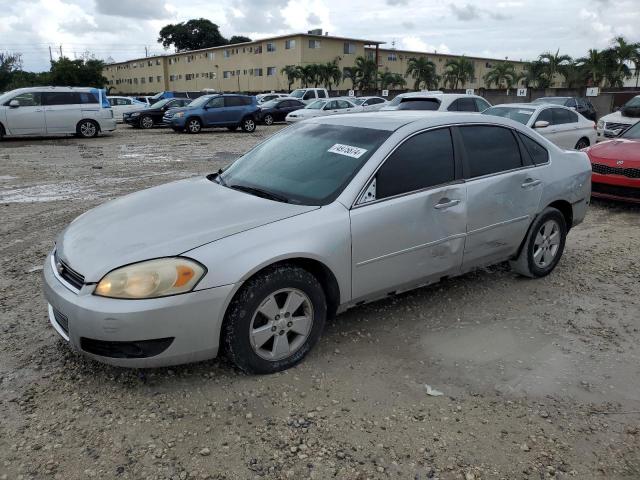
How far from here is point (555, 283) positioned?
492cm

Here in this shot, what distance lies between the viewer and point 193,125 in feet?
71.6

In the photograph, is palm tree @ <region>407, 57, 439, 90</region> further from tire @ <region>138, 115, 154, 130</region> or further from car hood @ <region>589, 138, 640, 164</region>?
car hood @ <region>589, 138, 640, 164</region>

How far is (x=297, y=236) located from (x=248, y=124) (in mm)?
20609

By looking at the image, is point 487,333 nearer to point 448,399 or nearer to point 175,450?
point 448,399

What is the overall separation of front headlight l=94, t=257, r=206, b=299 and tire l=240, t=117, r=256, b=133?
67.6 ft

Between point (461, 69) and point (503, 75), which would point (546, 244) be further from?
point (461, 69)

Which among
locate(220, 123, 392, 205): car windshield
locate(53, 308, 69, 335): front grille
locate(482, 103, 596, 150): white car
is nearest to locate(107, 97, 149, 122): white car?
locate(482, 103, 596, 150): white car

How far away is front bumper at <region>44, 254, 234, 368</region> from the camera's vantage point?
282cm

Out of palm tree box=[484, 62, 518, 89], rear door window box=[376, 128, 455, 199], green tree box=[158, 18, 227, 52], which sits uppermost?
green tree box=[158, 18, 227, 52]

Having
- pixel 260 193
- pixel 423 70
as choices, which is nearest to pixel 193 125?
pixel 260 193

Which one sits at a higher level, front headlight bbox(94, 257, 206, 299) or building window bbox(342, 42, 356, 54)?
building window bbox(342, 42, 356, 54)

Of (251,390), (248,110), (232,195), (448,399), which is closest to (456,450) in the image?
(448,399)

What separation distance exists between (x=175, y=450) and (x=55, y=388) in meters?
0.99

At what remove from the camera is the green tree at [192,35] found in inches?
3403
